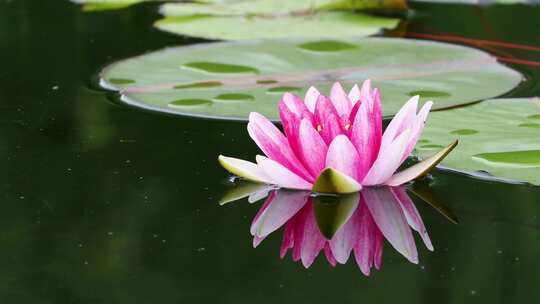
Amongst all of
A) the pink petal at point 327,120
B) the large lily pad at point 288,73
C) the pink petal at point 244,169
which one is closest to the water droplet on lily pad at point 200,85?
the large lily pad at point 288,73

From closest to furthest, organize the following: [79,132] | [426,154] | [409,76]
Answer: [426,154], [79,132], [409,76]

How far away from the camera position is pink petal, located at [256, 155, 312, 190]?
177 centimetres

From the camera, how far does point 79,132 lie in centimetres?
221

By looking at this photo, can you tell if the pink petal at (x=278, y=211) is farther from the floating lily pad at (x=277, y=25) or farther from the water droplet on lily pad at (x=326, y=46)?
the floating lily pad at (x=277, y=25)

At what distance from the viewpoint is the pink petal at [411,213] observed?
1640 mm

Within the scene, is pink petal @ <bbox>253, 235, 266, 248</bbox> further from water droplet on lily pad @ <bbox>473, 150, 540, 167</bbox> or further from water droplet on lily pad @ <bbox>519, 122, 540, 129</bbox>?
water droplet on lily pad @ <bbox>519, 122, 540, 129</bbox>

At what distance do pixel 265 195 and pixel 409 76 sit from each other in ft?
2.72

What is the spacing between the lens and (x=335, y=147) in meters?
1.73

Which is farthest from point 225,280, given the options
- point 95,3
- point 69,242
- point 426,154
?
point 95,3

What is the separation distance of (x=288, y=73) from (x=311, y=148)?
33.8 inches

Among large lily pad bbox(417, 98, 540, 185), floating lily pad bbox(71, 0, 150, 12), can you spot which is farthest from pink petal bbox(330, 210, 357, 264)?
floating lily pad bbox(71, 0, 150, 12)

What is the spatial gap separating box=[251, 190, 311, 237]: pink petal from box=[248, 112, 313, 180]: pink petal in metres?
0.04

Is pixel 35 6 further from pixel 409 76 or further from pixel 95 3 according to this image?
pixel 409 76

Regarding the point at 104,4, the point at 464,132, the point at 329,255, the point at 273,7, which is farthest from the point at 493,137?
the point at 104,4
